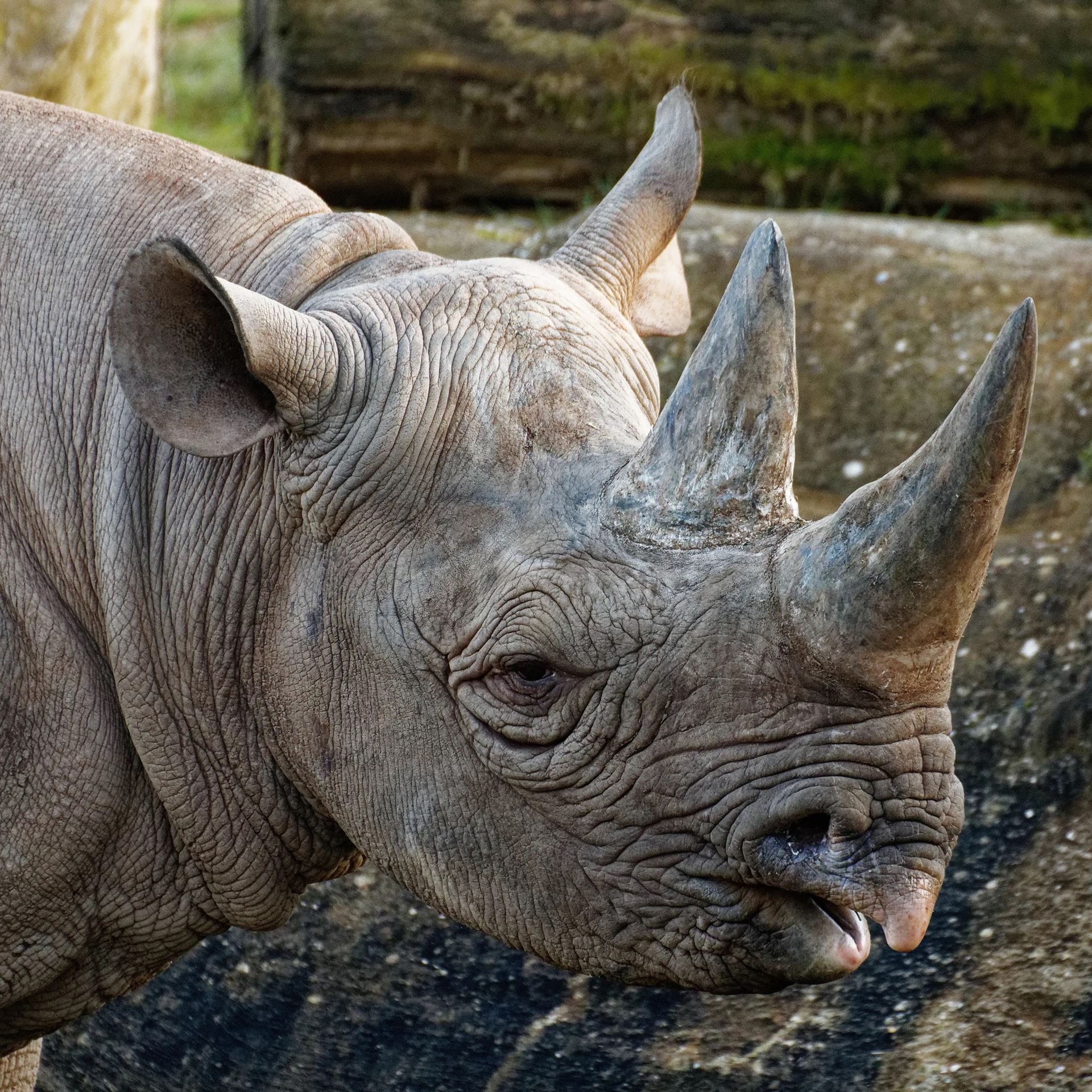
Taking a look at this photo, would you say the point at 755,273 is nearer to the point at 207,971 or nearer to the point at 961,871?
the point at 961,871

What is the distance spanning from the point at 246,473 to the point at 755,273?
4.59 ft

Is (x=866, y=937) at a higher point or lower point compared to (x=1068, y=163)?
lower

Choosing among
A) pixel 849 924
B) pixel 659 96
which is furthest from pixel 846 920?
pixel 659 96

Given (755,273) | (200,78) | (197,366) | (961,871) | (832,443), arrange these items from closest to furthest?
(755,273)
(197,366)
(961,871)
(832,443)
(200,78)

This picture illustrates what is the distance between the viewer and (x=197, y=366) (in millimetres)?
3918

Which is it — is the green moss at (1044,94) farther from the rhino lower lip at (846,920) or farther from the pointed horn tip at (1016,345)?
the rhino lower lip at (846,920)

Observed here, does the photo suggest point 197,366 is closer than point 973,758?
Yes

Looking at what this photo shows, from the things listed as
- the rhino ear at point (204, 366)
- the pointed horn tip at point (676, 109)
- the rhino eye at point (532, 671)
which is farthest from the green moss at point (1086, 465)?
the rhino ear at point (204, 366)

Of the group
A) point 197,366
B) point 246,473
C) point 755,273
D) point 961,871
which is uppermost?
point 755,273

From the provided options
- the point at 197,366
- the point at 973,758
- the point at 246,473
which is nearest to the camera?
the point at 197,366

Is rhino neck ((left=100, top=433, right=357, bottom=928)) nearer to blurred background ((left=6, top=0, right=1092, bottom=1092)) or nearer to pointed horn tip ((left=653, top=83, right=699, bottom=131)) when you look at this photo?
pointed horn tip ((left=653, top=83, right=699, bottom=131))

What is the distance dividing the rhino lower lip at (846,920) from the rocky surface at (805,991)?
1.93 meters

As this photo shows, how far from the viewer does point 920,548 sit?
10.6 ft

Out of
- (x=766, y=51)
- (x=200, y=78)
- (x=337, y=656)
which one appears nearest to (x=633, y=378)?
(x=337, y=656)
